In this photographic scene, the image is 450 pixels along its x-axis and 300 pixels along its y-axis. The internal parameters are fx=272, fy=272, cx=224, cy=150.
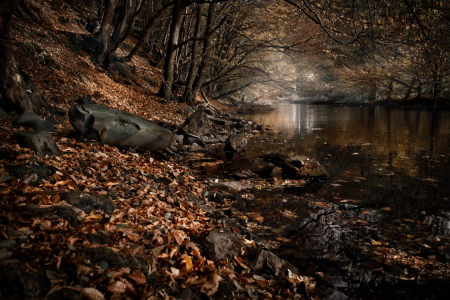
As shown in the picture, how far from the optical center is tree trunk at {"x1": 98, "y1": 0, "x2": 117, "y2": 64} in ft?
49.8

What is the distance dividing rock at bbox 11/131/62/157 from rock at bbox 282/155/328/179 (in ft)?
19.0

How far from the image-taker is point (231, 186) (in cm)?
677

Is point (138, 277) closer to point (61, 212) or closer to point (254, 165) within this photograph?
point (61, 212)

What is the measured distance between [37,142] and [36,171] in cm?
106

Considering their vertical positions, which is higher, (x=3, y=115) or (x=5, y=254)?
(x=3, y=115)

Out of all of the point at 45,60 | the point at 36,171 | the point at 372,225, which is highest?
the point at 45,60

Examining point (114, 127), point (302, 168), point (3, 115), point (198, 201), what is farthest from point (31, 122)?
point (302, 168)

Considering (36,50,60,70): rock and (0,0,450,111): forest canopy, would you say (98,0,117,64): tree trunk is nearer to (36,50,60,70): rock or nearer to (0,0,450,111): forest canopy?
(0,0,450,111): forest canopy

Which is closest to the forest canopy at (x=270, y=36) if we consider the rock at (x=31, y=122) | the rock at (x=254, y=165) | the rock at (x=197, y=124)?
the rock at (x=31, y=122)

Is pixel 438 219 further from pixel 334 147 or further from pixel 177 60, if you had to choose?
pixel 177 60

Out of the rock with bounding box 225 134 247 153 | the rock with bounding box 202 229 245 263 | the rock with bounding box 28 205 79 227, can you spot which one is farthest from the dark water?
the rock with bounding box 225 134 247 153

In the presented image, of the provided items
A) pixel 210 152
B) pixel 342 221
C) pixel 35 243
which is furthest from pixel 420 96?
pixel 35 243

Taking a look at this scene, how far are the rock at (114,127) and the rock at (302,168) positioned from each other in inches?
157

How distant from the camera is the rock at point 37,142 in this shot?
4.66 metres
